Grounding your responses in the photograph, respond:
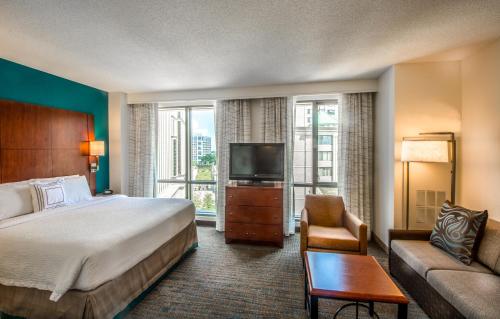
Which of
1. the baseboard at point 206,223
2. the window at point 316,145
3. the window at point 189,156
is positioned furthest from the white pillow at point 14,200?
the window at point 316,145

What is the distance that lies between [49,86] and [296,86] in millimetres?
3934

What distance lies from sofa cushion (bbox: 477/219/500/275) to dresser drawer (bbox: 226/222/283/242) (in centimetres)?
220

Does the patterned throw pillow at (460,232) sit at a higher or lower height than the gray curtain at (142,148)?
lower

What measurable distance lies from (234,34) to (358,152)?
2.80 metres

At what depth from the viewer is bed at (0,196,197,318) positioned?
1.66 metres

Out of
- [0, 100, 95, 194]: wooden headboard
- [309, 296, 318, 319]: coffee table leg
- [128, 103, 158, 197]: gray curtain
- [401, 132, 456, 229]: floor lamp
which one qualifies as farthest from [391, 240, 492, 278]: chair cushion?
[0, 100, 95, 194]: wooden headboard

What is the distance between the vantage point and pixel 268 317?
2.00 meters

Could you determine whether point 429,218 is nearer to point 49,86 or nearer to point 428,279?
point 428,279

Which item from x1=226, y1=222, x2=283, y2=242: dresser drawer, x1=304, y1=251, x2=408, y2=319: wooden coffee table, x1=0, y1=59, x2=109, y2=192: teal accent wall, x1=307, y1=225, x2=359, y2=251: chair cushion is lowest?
x1=226, y1=222, x2=283, y2=242: dresser drawer

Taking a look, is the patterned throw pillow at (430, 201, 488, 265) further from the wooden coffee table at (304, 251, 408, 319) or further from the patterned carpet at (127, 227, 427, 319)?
the wooden coffee table at (304, 251, 408, 319)

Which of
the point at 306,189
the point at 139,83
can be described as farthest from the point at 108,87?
the point at 306,189

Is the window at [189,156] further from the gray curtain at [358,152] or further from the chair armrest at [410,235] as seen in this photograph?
the chair armrest at [410,235]

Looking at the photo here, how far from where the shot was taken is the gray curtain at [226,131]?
4156 millimetres

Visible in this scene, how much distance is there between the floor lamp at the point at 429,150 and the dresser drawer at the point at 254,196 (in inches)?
68.3
